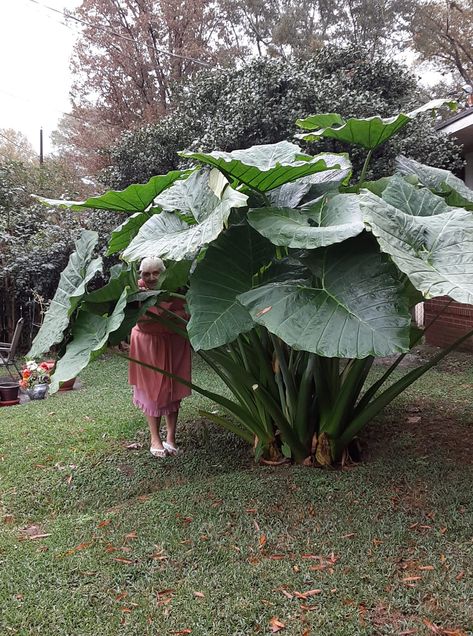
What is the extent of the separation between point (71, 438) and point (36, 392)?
6.16 feet

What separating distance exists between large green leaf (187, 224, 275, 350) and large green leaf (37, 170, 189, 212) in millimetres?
425

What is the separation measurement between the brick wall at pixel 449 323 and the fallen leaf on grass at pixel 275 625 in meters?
4.65

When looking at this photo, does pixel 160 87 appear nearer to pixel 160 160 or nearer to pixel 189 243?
pixel 160 160

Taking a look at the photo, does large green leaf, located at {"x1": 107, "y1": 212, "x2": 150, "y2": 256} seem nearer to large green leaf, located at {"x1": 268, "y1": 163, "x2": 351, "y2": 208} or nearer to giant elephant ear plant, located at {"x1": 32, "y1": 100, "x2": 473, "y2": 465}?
giant elephant ear plant, located at {"x1": 32, "y1": 100, "x2": 473, "y2": 465}

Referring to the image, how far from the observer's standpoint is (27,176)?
974 centimetres

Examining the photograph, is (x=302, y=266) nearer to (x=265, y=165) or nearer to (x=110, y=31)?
(x=265, y=165)

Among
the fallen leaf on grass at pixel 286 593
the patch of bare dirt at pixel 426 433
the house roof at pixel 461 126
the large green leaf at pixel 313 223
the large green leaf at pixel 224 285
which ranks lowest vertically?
the fallen leaf on grass at pixel 286 593

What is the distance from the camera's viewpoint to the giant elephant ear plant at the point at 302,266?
159 centimetres

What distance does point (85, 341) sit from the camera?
76.7 inches

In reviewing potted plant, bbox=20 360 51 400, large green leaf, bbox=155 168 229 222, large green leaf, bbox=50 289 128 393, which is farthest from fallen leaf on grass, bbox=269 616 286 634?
potted plant, bbox=20 360 51 400

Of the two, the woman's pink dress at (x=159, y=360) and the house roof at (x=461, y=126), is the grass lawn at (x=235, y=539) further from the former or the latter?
the house roof at (x=461, y=126)

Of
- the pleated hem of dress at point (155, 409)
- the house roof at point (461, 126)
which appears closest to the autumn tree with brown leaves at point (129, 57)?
the house roof at point (461, 126)

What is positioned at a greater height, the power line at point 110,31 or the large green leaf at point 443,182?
the power line at point 110,31

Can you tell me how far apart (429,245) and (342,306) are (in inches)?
13.3
